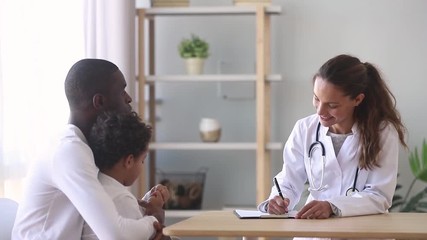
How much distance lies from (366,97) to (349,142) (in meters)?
0.15

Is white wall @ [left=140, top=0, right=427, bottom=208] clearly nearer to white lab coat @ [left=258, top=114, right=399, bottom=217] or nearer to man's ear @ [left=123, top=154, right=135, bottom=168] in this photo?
A: white lab coat @ [left=258, top=114, right=399, bottom=217]

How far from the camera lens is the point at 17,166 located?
285 centimetres

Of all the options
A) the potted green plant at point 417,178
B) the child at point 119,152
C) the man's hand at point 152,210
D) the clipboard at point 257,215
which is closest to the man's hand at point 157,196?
the man's hand at point 152,210

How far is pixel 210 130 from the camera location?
161 inches

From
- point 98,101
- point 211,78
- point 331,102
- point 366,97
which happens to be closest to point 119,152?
point 98,101

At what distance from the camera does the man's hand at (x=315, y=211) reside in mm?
2207

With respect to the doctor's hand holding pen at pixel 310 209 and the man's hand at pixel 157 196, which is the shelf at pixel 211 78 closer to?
the doctor's hand holding pen at pixel 310 209

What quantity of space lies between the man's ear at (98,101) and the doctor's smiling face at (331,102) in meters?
0.72

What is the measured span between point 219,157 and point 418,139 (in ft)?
3.50

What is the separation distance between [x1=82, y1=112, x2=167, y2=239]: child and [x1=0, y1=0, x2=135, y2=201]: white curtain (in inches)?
31.8

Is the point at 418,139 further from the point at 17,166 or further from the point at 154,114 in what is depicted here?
the point at 17,166

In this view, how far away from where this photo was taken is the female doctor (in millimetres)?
2426

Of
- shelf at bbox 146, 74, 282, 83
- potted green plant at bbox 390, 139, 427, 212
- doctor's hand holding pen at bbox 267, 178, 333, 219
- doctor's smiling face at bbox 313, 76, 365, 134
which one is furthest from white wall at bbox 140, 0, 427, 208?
doctor's hand holding pen at bbox 267, 178, 333, 219

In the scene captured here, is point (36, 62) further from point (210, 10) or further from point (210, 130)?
point (210, 130)
